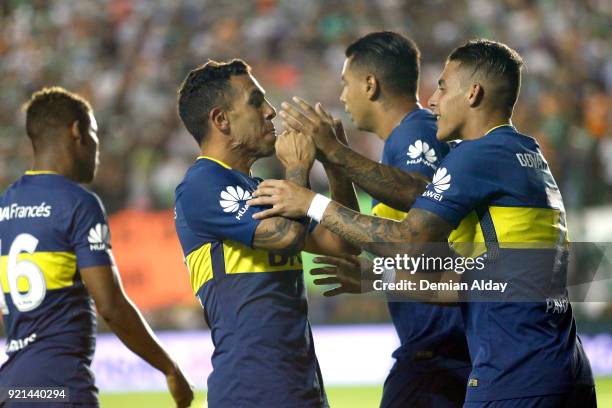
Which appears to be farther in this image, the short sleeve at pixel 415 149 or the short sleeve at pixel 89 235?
the short sleeve at pixel 415 149

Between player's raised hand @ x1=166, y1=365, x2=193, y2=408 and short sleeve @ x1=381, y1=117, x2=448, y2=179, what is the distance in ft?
5.25

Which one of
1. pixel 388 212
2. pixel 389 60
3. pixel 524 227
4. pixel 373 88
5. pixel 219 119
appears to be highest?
pixel 389 60

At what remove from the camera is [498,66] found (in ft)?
14.1

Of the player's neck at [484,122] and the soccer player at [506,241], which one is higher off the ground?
the player's neck at [484,122]

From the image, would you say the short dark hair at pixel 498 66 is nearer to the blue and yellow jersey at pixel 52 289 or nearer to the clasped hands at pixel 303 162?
the clasped hands at pixel 303 162

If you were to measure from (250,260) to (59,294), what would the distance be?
0.98m

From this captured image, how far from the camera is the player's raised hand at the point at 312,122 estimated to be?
177 inches

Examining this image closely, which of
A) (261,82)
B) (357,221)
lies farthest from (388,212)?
(261,82)

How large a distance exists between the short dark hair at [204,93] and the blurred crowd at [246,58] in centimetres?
814

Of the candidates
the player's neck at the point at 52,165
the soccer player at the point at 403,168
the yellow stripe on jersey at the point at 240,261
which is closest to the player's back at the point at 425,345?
the soccer player at the point at 403,168

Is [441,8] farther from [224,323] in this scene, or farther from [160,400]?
[224,323]

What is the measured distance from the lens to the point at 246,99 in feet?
15.0

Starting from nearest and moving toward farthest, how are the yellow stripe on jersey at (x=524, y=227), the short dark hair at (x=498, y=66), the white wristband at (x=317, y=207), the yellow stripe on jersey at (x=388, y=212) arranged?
the yellow stripe on jersey at (x=524, y=227), the white wristband at (x=317, y=207), the short dark hair at (x=498, y=66), the yellow stripe on jersey at (x=388, y=212)

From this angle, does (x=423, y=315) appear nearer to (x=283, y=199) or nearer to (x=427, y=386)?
(x=427, y=386)
